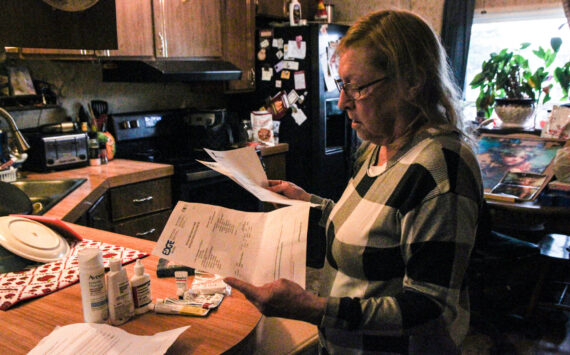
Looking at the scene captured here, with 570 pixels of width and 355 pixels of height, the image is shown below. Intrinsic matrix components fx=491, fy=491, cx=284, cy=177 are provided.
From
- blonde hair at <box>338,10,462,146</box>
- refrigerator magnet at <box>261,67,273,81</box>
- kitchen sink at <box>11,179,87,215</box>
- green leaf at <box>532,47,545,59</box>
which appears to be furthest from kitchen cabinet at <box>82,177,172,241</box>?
green leaf at <box>532,47,545,59</box>

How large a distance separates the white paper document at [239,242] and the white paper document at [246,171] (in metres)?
0.07

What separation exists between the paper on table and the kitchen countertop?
91cm

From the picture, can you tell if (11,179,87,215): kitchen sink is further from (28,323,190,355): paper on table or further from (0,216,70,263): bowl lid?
(28,323,190,355): paper on table

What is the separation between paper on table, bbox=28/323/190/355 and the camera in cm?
88

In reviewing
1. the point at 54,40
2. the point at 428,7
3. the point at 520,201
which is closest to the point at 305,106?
the point at 428,7

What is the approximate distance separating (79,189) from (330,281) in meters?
1.54

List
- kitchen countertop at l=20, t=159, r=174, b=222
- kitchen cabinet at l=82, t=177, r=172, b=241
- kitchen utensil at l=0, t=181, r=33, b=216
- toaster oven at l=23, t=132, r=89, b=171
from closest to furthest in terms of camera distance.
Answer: kitchen utensil at l=0, t=181, r=33, b=216 → kitchen countertop at l=20, t=159, r=174, b=222 → kitchen cabinet at l=82, t=177, r=172, b=241 → toaster oven at l=23, t=132, r=89, b=171

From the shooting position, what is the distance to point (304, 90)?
3.77 metres

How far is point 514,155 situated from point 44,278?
2778 millimetres

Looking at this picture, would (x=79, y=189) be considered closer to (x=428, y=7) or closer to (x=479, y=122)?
(x=479, y=122)

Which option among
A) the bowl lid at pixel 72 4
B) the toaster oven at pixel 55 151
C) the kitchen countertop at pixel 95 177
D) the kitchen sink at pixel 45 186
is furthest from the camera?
the toaster oven at pixel 55 151

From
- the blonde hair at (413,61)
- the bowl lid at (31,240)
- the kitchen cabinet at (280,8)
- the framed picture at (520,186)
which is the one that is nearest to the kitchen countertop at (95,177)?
the bowl lid at (31,240)

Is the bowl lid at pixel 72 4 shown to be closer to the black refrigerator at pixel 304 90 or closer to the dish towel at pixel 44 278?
the dish towel at pixel 44 278

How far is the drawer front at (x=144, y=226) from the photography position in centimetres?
260
